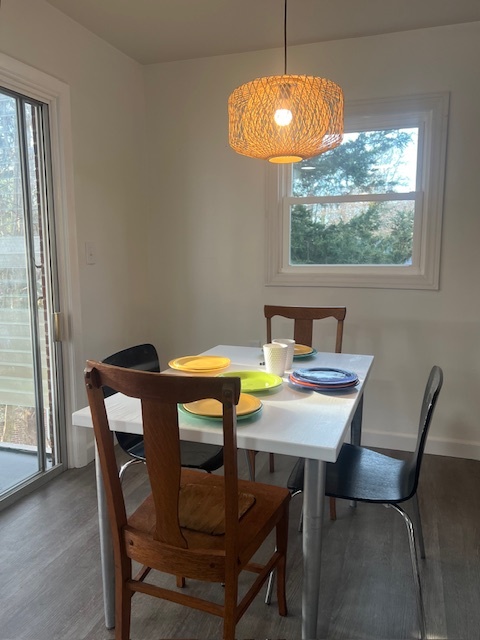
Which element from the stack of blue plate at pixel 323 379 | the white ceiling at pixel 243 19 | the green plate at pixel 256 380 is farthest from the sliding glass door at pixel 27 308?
the stack of blue plate at pixel 323 379

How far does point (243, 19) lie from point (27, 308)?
1889 mm

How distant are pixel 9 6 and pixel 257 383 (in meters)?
2.00

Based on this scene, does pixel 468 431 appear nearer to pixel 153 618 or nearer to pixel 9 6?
pixel 153 618

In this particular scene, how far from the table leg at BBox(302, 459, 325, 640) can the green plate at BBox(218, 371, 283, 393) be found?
40 cm

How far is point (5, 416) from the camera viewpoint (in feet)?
7.84

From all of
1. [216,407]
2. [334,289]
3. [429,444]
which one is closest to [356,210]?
[334,289]

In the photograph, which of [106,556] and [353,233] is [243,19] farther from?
[106,556]

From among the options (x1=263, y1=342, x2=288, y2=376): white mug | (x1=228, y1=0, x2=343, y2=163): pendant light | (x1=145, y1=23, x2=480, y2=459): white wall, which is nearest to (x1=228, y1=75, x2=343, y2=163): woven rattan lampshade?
(x1=228, y1=0, x2=343, y2=163): pendant light

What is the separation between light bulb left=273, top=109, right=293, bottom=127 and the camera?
5.65 feet

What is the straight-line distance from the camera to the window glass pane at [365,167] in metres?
2.85

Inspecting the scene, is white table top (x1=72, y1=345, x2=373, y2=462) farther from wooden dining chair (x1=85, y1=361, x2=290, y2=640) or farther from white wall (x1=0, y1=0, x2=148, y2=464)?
white wall (x1=0, y1=0, x2=148, y2=464)

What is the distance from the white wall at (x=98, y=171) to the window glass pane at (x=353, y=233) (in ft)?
3.56

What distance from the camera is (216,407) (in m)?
1.46

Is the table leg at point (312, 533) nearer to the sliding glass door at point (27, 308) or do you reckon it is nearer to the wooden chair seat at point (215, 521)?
the wooden chair seat at point (215, 521)
